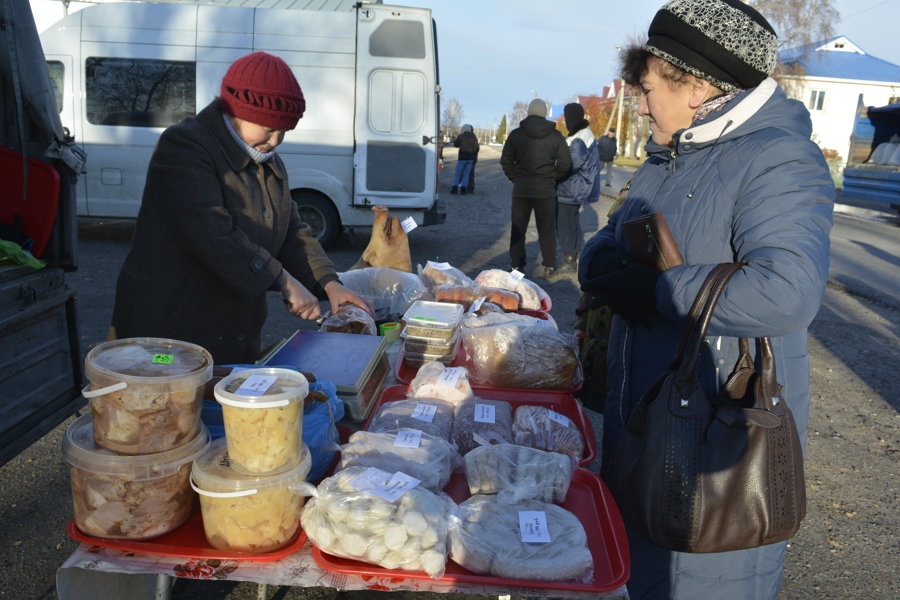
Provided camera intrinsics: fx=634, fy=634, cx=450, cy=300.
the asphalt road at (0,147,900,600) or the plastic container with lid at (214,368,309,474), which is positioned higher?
the plastic container with lid at (214,368,309,474)

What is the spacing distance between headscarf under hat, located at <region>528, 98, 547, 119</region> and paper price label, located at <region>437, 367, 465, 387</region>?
6.30m

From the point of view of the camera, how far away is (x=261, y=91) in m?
2.13

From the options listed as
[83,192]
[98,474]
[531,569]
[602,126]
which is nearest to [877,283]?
[531,569]

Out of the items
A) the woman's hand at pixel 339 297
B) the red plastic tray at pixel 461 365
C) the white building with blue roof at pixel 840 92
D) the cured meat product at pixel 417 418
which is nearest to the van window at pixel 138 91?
the woman's hand at pixel 339 297

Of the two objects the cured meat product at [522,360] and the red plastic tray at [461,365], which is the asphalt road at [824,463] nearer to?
the red plastic tray at [461,365]

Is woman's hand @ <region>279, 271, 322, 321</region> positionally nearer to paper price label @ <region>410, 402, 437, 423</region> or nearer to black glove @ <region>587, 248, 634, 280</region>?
paper price label @ <region>410, 402, 437, 423</region>

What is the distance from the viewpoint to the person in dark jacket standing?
7.81 metres

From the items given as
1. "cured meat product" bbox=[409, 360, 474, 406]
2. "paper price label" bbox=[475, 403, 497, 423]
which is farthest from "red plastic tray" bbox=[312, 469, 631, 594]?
"cured meat product" bbox=[409, 360, 474, 406]

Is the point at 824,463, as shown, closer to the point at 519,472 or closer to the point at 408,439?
the point at 519,472

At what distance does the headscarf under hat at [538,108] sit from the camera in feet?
25.8

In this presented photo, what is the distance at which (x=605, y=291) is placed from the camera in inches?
71.4

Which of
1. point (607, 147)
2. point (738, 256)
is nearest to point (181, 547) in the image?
point (738, 256)

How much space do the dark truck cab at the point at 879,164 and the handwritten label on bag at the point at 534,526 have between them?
17.6 metres

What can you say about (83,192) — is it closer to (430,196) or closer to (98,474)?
(430,196)
